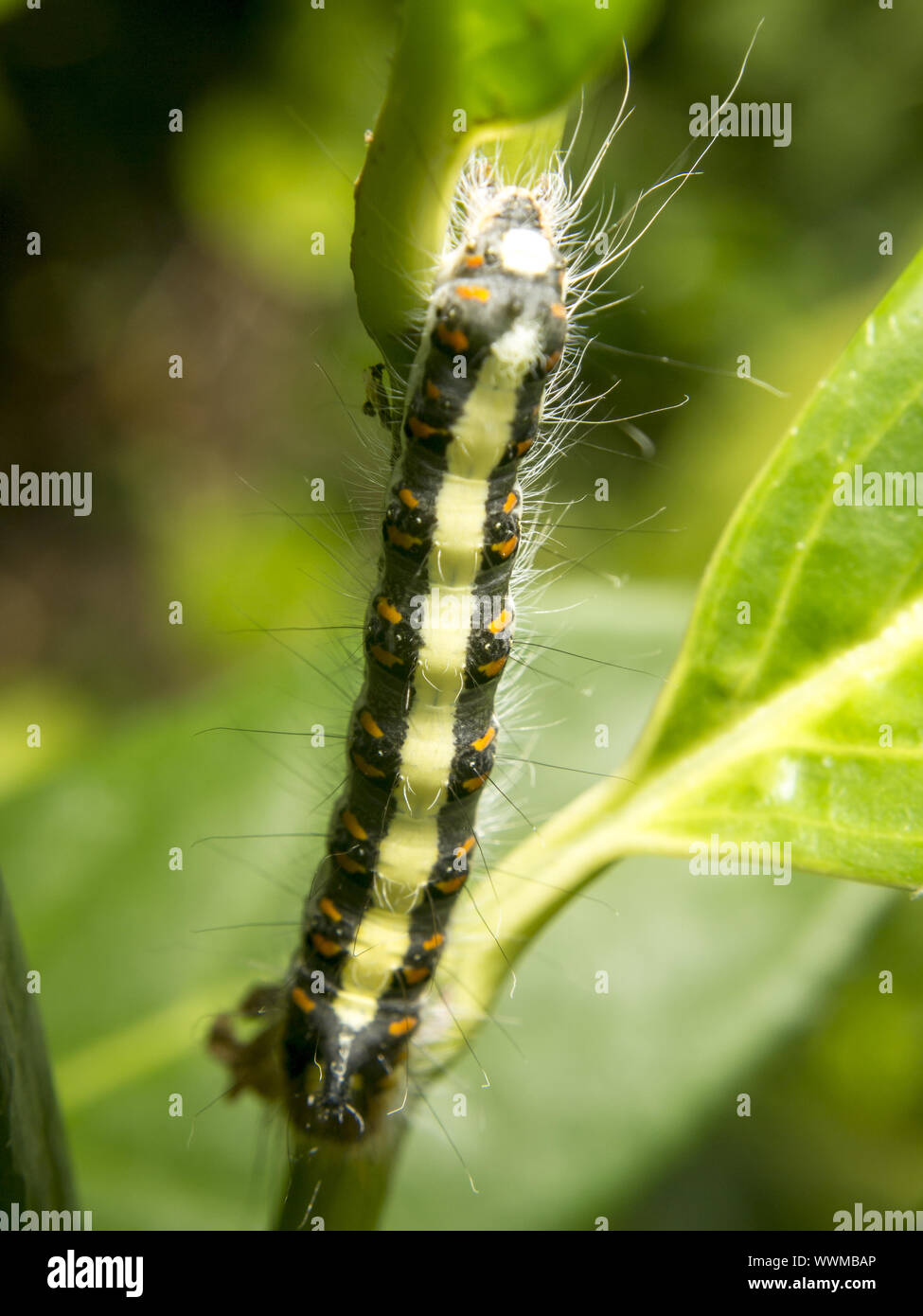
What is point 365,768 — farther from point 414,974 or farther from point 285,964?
point 285,964

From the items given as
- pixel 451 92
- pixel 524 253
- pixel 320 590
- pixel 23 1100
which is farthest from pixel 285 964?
pixel 320 590

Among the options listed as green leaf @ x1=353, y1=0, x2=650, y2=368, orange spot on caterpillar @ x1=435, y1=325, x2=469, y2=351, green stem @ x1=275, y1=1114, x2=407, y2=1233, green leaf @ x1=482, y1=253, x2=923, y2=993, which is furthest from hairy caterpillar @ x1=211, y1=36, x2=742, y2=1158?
green leaf @ x1=353, y1=0, x2=650, y2=368

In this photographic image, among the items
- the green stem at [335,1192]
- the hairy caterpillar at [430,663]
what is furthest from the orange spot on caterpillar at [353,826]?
the green stem at [335,1192]

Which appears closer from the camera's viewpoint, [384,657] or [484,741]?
[384,657]

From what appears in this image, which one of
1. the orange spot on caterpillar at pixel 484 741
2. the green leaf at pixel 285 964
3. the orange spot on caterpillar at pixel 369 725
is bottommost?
the green leaf at pixel 285 964

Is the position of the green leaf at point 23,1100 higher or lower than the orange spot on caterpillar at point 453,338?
lower

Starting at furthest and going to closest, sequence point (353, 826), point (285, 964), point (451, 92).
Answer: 1. point (285, 964)
2. point (353, 826)
3. point (451, 92)

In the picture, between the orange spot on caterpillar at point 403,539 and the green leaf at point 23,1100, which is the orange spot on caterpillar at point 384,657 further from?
the green leaf at point 23,1100
